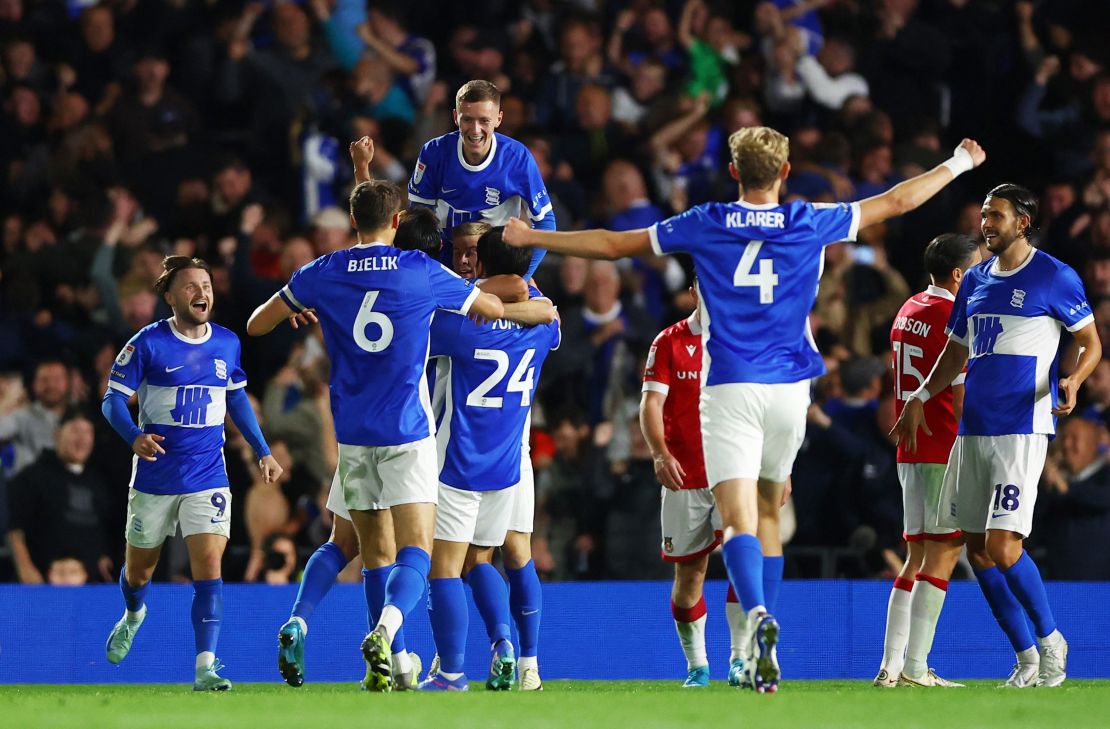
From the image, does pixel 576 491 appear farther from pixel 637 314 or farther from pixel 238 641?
pixel 238 641

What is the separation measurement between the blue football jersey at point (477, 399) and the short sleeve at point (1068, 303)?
258 cm

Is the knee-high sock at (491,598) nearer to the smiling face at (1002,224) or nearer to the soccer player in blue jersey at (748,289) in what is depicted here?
the soccer player in blue jersey at (748,289)

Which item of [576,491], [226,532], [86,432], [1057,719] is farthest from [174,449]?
[1057,719]

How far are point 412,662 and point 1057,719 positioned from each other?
299 centimetres

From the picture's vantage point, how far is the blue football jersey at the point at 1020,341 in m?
8.73

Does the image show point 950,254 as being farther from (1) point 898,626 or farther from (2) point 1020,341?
(1) point 898,626

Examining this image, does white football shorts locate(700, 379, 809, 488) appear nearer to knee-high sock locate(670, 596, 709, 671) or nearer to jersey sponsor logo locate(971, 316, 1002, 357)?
jersey sponsor logo locate(971, 316, 1002, 357)

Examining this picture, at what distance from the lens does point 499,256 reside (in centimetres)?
857

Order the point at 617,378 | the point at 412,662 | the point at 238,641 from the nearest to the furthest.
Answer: the point at 412,662 → the point at 238,641 → the point at 617,378

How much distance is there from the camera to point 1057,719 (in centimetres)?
658

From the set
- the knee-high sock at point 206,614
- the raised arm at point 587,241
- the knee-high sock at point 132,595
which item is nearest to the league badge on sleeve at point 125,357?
the knee-high sock at point 132,595

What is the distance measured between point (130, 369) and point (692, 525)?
9.85 feet

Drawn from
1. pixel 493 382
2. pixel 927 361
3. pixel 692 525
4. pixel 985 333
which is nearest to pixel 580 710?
pixel 493 382

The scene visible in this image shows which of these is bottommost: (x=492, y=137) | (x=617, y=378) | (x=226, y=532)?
(x=226, y=532)
